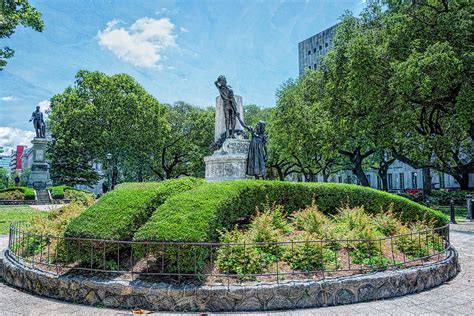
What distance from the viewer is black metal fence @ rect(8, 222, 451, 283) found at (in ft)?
20.9

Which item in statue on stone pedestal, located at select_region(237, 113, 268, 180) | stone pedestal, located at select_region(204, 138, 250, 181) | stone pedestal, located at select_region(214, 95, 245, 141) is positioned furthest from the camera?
stone pedestal, located at select_region(214, 95, 245, 141)

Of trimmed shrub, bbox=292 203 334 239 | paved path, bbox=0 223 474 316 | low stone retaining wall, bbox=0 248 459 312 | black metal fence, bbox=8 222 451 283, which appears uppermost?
trimmed shrub, bbox=292 203 334 239

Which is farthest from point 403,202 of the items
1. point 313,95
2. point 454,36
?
point 313,95

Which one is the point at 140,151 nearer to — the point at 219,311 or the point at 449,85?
the point at 449,85

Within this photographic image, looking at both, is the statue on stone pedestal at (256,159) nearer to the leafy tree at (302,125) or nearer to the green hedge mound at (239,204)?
the green hedge mound at (239,204)

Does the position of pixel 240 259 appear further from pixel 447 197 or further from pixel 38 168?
pixel 38 168

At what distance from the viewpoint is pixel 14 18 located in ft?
62.0

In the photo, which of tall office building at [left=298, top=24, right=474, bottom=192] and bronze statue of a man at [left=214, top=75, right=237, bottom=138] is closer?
bronze statue of a man at [left=214, top=75, right=237, bottom=138]

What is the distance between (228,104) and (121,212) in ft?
28.0

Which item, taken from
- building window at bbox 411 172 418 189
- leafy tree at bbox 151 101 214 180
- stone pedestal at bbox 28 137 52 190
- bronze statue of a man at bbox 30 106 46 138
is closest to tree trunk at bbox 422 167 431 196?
leafy tree at bbox 151 101 214 180

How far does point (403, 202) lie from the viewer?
10086 millimetres

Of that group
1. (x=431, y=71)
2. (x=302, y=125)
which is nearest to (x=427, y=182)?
(x=302, y=125)

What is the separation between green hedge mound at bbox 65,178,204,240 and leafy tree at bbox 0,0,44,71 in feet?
51.8

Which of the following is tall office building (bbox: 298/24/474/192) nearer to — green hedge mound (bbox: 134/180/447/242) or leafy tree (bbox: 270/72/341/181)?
leafy tree (bbox: 270/72/341/181)
